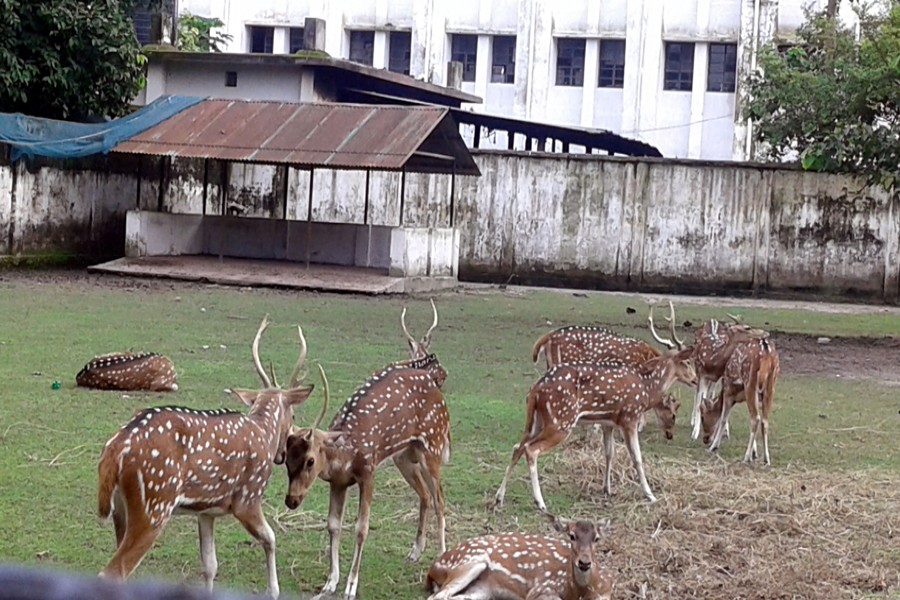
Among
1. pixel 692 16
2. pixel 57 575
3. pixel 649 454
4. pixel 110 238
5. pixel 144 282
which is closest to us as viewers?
pixel 57 575

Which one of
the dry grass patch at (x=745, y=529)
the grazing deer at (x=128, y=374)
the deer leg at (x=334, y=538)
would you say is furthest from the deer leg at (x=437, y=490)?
the grazing deer at (x=128, y=374)

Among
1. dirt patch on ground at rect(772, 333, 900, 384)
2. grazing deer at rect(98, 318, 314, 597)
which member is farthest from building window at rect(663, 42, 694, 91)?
grazing deer at rect(98, 318, 314, 597)

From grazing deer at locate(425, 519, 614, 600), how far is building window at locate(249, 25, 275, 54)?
40571mm

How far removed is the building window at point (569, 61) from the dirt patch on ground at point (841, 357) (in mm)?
25102

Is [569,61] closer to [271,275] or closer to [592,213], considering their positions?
[592,213]

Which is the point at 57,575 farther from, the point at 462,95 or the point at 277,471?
the point at 462,95

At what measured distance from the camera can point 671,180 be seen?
2558cm

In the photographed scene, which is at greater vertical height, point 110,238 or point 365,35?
point 365,35

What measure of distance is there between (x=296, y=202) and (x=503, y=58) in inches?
706

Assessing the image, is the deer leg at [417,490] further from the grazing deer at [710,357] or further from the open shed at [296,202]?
the open shed at [296,202]

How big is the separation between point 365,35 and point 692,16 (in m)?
10.4

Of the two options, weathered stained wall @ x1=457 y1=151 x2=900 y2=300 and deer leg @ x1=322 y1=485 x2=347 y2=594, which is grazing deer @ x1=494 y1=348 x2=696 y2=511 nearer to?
deer leg @ x1=322 y1=485 x2=347 y2=594

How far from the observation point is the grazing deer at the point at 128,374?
432 inches

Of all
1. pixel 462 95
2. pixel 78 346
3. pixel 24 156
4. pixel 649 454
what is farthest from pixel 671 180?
pixel 649 454
